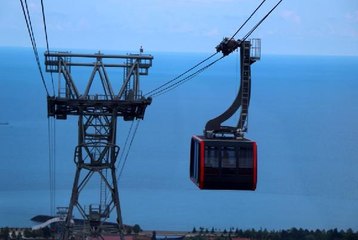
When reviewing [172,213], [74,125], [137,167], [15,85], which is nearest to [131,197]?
[172,213]

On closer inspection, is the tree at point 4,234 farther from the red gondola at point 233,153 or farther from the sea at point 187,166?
the red gondola at point 233,153

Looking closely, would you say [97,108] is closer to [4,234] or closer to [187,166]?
[4,234]

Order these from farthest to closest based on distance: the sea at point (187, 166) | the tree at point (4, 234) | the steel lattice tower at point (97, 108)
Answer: the sea at point (187, 166)
the tree at point (4, 234)
the steel lattice tower at point (97, 108)

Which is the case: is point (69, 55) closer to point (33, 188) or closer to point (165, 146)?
point (33, 188)

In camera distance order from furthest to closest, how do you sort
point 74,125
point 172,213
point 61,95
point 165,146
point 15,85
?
point 15,85 < point 74,125 < point 165,146 < point 172,213 < point 61,95

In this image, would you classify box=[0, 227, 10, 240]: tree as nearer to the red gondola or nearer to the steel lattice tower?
the steel lattice tower

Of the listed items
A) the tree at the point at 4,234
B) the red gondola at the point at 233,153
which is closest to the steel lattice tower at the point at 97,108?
the red gondola at the point at 233,153
